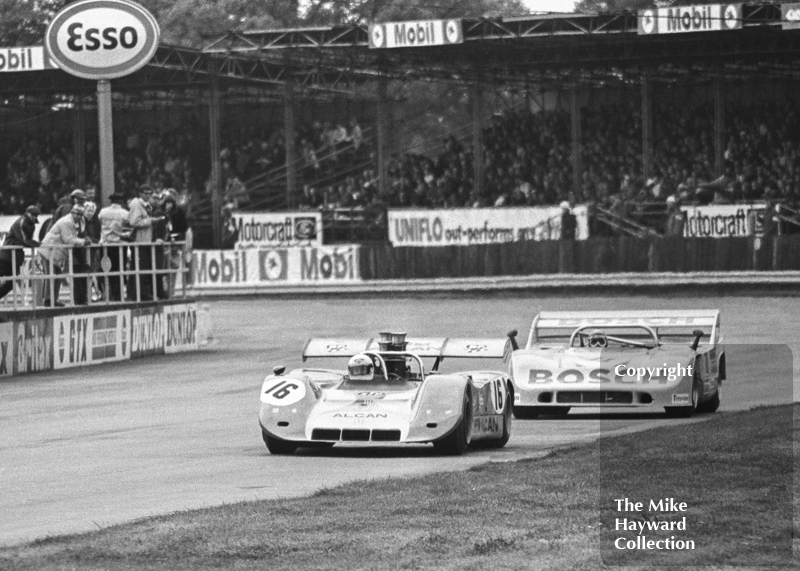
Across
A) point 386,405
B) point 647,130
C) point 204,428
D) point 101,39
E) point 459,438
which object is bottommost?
point 204,428

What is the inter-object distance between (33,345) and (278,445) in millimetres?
10230

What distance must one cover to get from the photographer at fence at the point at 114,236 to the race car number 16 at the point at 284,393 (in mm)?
11351

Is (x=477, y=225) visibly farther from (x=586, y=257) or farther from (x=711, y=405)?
(x=711, y=405)

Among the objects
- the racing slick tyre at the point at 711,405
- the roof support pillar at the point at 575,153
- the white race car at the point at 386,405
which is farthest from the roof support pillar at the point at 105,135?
the roof support pillar at the point at 575,153

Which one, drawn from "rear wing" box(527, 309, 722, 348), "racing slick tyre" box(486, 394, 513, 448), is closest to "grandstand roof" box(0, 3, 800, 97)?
"rear wing" box(527, 309, 722, 348)

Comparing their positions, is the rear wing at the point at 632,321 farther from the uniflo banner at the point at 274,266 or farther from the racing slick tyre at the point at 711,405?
the uniflo banner at the point at 274,266

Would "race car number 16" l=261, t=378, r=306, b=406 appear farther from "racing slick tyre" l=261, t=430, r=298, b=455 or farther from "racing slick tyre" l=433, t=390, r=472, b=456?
"racing slick tyre" l=433, t=390, r=472, b=456

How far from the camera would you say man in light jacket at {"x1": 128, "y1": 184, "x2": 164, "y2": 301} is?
24.3 m

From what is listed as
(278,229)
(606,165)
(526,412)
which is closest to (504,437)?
(526,412)

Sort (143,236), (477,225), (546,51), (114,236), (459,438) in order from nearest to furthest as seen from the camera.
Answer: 1. (459,438)
2. (114,236)
3. (143,236)
4. (477,225)
5. (546,51)

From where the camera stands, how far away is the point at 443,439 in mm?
12484

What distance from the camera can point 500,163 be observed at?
45875mm

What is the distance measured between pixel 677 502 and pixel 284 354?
51.3ft

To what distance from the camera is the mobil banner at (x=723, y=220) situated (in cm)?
3534
